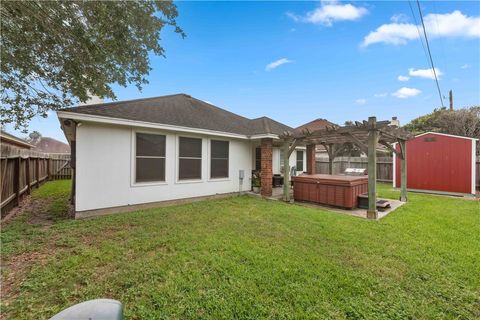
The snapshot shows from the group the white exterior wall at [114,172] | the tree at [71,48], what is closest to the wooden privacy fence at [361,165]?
the white exterior wall at [114,172]

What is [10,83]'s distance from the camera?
5016 mm

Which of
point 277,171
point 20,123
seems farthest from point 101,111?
point 277,171

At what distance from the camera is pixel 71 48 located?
450 centimetres

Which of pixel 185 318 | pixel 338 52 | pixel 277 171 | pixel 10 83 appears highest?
pixel 338 52

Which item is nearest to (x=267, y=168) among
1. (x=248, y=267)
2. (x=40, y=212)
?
(x=248, y=267)

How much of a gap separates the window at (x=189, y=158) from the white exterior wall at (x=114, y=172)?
0.19 metres

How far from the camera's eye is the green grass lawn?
7.69 ft

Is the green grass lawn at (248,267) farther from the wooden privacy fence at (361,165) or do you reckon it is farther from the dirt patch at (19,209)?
the wooden privacy fence at (361,165)

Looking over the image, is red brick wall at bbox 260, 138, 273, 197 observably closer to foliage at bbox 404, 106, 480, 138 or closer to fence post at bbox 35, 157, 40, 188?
fence post at bbox 35, 157, 40, 188

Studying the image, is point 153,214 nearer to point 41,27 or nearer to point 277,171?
point 41,27

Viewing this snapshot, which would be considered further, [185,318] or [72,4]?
[72,4]

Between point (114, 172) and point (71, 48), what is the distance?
3.14 metres

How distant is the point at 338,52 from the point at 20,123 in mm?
11904

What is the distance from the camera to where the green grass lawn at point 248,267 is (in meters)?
2.34
